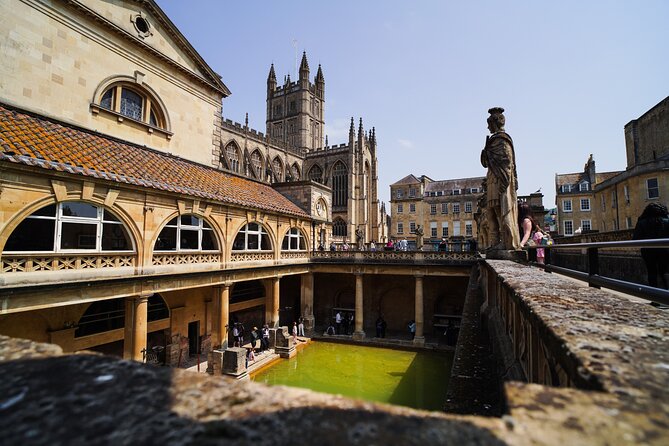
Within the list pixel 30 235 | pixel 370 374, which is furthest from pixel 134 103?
pixel 370 374

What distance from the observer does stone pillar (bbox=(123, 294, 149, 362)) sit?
11039 millimetres

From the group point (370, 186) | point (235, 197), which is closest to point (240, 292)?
point (235, 197)

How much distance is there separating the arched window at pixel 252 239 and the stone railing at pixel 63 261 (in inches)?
244

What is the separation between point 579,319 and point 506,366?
180cm

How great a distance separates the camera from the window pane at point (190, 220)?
13695mm

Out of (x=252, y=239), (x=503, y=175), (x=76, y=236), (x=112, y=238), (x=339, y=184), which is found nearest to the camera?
(x=503, y=175)

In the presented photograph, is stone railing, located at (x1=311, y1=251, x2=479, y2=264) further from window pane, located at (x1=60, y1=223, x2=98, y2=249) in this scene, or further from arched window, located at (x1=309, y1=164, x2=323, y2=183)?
arched window, located at (x1=309, y1=164, x2=323, y2=183)

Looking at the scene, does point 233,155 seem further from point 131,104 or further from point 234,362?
point 234,362

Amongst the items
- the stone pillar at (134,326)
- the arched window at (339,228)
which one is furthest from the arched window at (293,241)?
the arched window at (339,228)

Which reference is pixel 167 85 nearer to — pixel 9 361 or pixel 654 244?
A: pixel 9 361

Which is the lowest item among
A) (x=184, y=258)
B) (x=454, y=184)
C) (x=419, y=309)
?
(x=419, y=309)

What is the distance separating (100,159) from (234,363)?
9.05 metres

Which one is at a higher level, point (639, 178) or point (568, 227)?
point (639, 178)

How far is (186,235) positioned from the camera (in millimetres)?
15930
